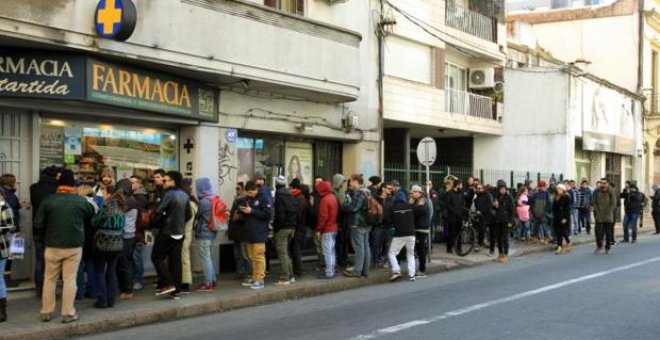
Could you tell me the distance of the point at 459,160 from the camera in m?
26.2

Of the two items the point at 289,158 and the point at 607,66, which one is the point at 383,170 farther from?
the point at 607,66

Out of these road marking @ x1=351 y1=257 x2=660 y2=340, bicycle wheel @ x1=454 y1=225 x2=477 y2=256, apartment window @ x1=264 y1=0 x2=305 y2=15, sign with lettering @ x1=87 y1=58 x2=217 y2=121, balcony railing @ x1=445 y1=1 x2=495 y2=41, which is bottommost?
road marking @ x1=351 y1=257 x2=660 y2=340

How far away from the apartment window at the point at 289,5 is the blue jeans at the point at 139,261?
5948mm

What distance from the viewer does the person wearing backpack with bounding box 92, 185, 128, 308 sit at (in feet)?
29.6

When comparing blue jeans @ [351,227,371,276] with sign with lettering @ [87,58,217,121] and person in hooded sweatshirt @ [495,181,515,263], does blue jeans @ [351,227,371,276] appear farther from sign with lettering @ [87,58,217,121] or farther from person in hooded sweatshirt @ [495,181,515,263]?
person in hooded sweatshirt @ [495,181,515,263]

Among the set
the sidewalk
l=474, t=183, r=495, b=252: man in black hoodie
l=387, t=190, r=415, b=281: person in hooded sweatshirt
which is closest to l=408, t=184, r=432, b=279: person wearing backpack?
l=387, t=190, r=415, b=281: person in hooded sweatshirt

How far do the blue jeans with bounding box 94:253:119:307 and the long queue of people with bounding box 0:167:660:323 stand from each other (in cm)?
1

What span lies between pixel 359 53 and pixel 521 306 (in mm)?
7962

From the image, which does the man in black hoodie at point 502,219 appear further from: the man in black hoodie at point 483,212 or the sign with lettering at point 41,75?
the sign with lettering at point 41,75

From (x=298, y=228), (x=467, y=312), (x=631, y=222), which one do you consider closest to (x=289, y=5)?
(x=298, y=228)

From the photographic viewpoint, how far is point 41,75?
9.80 metres

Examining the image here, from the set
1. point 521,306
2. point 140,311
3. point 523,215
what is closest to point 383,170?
point 523,215

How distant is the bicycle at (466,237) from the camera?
16.7 metres

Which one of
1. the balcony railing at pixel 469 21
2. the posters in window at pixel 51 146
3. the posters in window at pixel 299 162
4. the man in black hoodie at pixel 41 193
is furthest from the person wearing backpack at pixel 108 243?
the balcony railing at pixel 469 21
